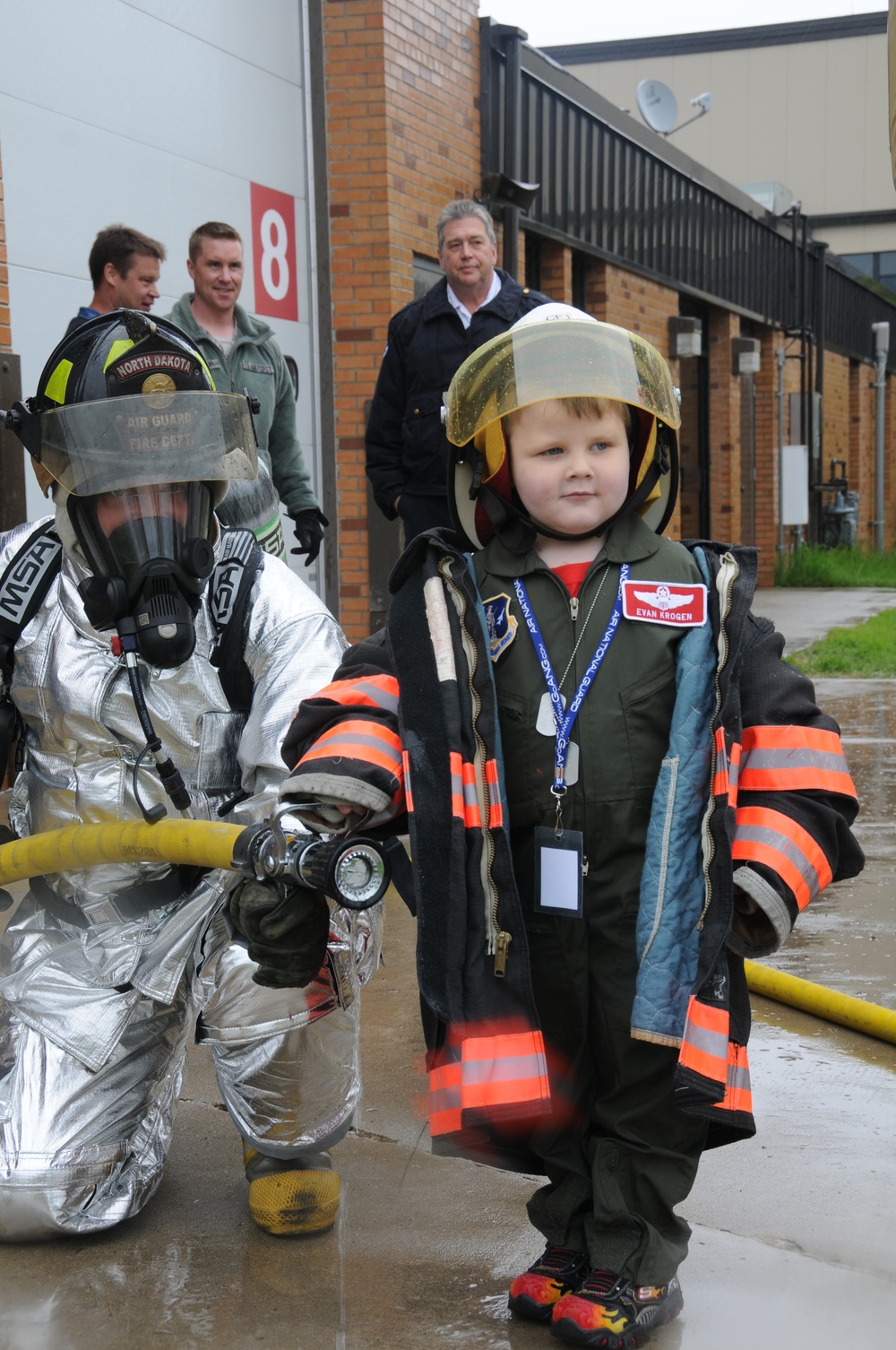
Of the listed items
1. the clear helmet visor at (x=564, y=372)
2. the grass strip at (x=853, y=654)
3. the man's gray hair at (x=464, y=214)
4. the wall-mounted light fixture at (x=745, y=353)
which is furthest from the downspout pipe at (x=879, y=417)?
the clear helmet visor at (x=564, y=372)

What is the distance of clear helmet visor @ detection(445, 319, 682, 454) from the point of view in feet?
7.95

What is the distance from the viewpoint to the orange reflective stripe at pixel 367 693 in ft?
7.74

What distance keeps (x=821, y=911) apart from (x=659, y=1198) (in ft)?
8.27

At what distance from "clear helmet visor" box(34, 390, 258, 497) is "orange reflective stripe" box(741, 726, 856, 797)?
1177 millimetres

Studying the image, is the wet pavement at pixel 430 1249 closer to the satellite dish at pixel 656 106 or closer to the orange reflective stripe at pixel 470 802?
the orange reflective stripe at pixel 470 802

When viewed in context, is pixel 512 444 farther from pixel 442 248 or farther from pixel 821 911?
pixel 442 248

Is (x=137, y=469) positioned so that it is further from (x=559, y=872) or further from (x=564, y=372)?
(x=559, y=872)

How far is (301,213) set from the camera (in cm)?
909

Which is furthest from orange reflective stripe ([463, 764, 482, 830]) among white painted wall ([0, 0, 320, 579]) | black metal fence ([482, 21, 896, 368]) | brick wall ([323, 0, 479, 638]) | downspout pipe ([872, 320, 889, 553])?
downspout pipe ([872, 320, 889, 553])

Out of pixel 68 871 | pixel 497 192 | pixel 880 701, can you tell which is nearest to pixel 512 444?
pixel 68 871

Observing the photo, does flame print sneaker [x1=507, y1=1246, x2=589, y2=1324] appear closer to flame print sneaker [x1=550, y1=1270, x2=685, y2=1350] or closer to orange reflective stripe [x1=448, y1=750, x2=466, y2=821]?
flame print sneaker [x1=550, y1=1270, x2=685, y2=1350]

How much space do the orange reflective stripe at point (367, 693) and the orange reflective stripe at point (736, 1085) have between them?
73 cm

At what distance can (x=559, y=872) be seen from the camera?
7.43ft

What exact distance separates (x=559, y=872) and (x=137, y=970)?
910mm
